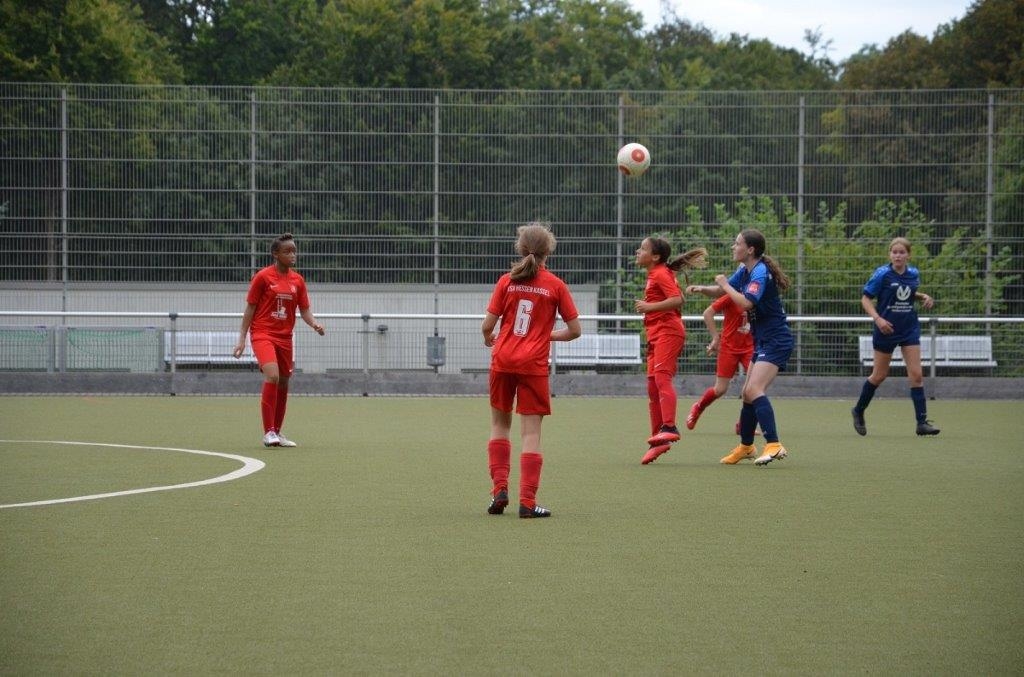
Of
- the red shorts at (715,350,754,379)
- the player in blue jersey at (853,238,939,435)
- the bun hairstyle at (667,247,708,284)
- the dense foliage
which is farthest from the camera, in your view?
the dense foliage

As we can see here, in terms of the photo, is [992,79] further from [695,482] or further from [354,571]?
[354,571]

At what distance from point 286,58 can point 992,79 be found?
86.1ft

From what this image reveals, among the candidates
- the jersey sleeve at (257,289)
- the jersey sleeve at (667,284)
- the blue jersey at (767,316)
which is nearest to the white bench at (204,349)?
the jersey sleeve at (257,289)

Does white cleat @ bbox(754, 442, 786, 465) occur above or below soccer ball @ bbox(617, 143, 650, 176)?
below

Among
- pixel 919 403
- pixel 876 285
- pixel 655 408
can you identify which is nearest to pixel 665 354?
pixel 655 408

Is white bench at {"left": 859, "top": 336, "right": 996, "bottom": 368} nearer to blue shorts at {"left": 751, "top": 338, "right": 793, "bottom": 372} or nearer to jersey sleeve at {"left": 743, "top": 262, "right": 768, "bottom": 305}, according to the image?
blue shorts at {"left": 751, "top": 338, "right": 793, "bottom": 372}

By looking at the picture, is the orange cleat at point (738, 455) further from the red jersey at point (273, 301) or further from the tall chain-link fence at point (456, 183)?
the tall chain-link fence at point (456, 183)

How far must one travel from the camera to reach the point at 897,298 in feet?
48.2

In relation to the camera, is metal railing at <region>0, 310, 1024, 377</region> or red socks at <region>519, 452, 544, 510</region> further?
metal railing at <region>0, 310, 1024, 377</region>

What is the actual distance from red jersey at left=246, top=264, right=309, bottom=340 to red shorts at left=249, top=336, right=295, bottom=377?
68mm

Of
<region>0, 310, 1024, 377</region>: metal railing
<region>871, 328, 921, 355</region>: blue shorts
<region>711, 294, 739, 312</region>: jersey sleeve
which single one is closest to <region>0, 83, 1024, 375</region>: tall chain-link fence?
<region>0, 310, 1024, 377</region>: metal railing

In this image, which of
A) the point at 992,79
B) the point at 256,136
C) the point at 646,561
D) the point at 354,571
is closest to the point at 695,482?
the point at 646,561

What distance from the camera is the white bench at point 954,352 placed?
23594mm

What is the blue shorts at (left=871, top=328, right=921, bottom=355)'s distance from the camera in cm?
1477
